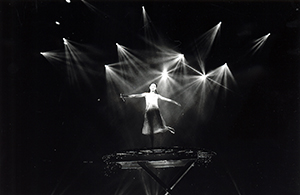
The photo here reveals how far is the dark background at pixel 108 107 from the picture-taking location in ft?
26.1

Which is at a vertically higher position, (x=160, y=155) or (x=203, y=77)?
(x=203, y=77)

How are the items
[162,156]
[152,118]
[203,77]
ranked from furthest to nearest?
[203,77], [152,118], [162,156]

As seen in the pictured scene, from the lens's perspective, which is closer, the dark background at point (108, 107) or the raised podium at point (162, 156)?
the raised podium at point (162, 156)

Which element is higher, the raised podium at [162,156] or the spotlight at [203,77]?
Result: the spotlight at [203,77]

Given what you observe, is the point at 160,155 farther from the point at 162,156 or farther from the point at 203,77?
the point at 203,77

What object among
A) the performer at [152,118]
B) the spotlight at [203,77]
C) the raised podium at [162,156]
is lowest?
the raised podium at [162,156]

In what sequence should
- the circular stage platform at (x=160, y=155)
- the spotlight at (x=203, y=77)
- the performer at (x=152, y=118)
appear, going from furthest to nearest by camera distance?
the spotlight at (x=203, y=77) < the performer at (x=152, y=118) < the circular stage platform at (x=160, y=155)

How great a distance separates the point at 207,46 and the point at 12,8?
4.94 metres

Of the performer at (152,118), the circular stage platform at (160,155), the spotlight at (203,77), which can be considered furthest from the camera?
the spotlight at (203,77)

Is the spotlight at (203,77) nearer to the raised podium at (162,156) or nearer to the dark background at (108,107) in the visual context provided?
the dark background at (108,107)

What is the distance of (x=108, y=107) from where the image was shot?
849 centimetres

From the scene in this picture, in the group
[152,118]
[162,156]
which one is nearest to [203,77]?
[152,118]

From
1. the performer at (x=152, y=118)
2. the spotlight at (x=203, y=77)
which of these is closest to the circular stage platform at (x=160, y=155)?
the performer at (x=152, y=118)

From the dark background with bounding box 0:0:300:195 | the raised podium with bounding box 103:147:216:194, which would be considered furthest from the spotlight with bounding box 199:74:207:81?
the raised podium with bounding box 103:147:216:194
